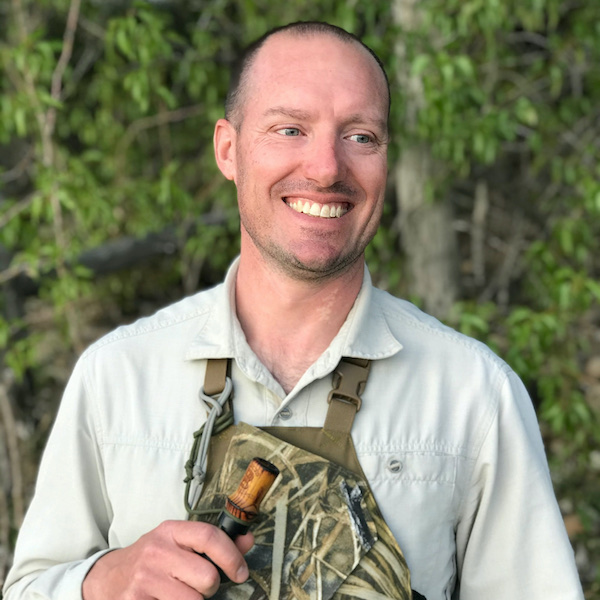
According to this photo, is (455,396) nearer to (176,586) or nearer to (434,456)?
(434,456)

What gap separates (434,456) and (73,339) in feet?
10.2

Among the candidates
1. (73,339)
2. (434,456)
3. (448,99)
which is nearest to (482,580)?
(434,456)

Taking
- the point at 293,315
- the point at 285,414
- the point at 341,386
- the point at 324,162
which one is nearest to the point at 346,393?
the point at 341,386

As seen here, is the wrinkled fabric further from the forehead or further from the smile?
the forehead

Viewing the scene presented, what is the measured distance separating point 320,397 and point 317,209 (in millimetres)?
414

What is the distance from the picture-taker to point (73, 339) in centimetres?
448

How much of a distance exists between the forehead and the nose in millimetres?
87

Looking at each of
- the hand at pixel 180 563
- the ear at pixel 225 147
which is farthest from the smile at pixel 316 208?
the hand at pixel 180 563

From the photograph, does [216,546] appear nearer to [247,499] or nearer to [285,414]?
[247,499]

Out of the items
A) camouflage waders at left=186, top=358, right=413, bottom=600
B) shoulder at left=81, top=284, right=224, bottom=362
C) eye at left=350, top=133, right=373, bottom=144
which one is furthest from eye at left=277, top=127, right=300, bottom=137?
camouflage waders at left=186, top=358, right=413, bottom=600

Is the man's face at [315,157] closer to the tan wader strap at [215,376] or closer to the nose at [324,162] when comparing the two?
the nose at [324,162]

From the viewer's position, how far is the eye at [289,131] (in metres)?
1.81

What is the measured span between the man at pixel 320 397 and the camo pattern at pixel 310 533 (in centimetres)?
9

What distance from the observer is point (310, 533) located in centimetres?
162
